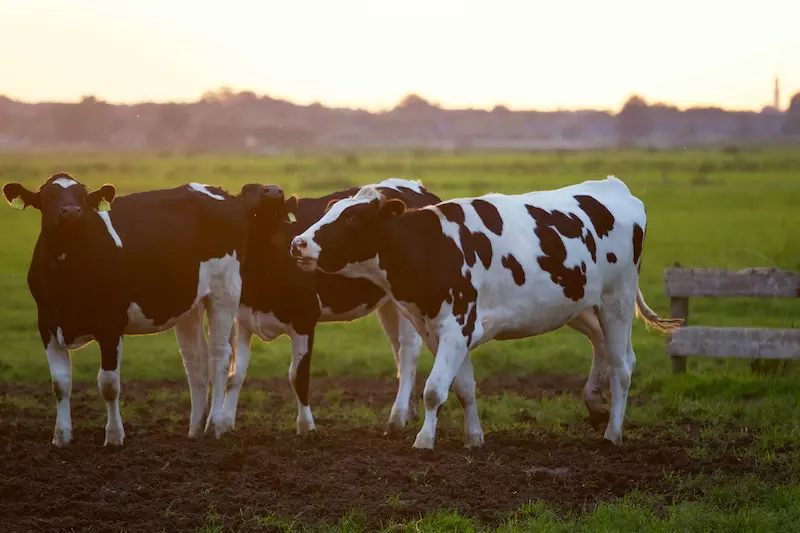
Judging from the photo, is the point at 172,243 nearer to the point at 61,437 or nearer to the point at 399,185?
the point at 61,437

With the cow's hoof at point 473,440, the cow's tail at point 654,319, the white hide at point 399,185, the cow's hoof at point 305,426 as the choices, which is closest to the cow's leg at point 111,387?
the cow's hoof at point 305,426

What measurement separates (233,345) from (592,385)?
3.47 m

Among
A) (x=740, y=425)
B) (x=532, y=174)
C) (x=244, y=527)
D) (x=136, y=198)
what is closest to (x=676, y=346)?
(x=740, y=425)

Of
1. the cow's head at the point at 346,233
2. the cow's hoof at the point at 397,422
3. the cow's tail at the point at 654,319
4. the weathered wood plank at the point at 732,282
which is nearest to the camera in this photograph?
the cow's head at the point at 346,233

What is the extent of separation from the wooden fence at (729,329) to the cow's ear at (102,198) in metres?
6.35

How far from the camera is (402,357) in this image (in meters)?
12.2

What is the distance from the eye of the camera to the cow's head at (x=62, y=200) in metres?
9.52

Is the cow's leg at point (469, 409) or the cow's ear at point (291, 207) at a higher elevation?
the cow's ear at point (291, 207)

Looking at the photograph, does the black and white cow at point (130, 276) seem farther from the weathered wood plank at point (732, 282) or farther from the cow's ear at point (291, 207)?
the weathered wood plank at point (732, 282)

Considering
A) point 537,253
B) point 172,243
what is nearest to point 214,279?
point 172,243

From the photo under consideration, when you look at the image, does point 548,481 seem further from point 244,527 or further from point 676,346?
point 676,346

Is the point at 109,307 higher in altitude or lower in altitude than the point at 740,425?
higher

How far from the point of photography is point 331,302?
1166 cm

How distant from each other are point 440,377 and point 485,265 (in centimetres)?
104
